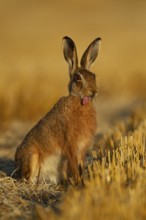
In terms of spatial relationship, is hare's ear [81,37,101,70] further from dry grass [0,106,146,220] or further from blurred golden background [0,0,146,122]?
blurred golden background [0,0,146,122]

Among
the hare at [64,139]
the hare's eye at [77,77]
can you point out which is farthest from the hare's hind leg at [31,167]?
the hare's eye at [77,77]

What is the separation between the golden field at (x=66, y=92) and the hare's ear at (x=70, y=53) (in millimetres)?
942

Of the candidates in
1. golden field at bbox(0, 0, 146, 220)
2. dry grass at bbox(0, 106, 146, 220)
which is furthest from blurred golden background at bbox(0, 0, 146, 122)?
dry grass at bbox(0, 106, 146, 220)

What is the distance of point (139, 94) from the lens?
17.2 meters

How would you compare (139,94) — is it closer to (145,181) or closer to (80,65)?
(80,65)

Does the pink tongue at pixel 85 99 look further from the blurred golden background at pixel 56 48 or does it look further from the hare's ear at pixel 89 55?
the blurred golden background at pixel 56 48

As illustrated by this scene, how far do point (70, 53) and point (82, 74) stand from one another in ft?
1.57

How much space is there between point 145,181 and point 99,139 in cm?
468

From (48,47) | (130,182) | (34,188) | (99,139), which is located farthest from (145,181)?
(48,47)

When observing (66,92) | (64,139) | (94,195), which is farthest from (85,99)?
(66,92)

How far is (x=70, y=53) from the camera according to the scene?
7242 millimetres

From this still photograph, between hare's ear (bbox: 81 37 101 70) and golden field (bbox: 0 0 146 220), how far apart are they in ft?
2.92

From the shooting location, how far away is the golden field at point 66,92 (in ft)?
17.0

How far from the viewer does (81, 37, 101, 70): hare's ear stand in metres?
7.21
